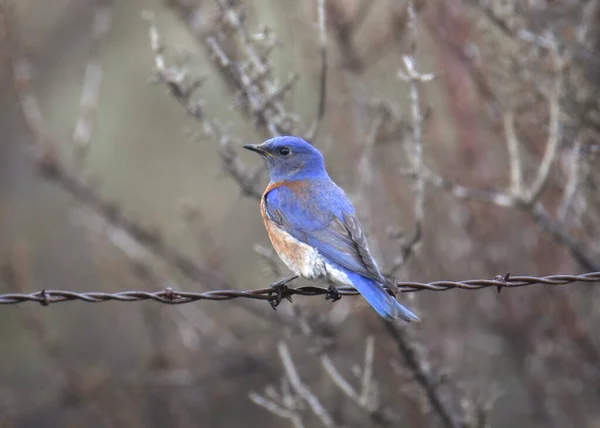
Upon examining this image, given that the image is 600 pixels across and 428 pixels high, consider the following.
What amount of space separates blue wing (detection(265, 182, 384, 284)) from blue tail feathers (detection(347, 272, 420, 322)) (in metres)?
0.06

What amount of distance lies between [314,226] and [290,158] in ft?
2.70

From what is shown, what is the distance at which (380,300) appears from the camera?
4.21 m

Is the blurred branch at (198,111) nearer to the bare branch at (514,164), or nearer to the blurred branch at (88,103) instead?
the bare branch at (514,164)

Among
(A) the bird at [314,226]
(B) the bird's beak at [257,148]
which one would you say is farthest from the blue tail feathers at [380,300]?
(B) the bird's beak at [257,148]

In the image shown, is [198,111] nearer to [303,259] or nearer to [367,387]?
[303,259]

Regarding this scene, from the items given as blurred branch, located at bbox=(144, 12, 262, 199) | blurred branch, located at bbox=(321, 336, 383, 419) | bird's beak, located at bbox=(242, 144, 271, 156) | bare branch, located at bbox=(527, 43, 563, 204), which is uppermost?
blurred branch, located at bbox=(144, 12, 262, 199)

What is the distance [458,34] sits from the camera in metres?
8.32

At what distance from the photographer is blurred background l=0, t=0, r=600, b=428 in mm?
6145

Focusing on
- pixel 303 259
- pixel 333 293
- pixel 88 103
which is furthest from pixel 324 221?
pixel 88 103

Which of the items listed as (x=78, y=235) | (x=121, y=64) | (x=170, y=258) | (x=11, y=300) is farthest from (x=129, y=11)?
(x=11, y=300)

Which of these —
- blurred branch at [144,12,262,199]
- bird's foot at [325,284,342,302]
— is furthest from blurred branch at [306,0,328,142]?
bird's foot at [325,284,342,302]

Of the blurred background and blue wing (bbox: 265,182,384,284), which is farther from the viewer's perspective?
the blurred background

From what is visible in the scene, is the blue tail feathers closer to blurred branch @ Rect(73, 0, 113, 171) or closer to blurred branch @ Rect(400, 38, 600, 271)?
blurred branch @ Rect(400, 38, 600, 271)

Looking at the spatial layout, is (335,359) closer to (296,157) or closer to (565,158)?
(565,158)
